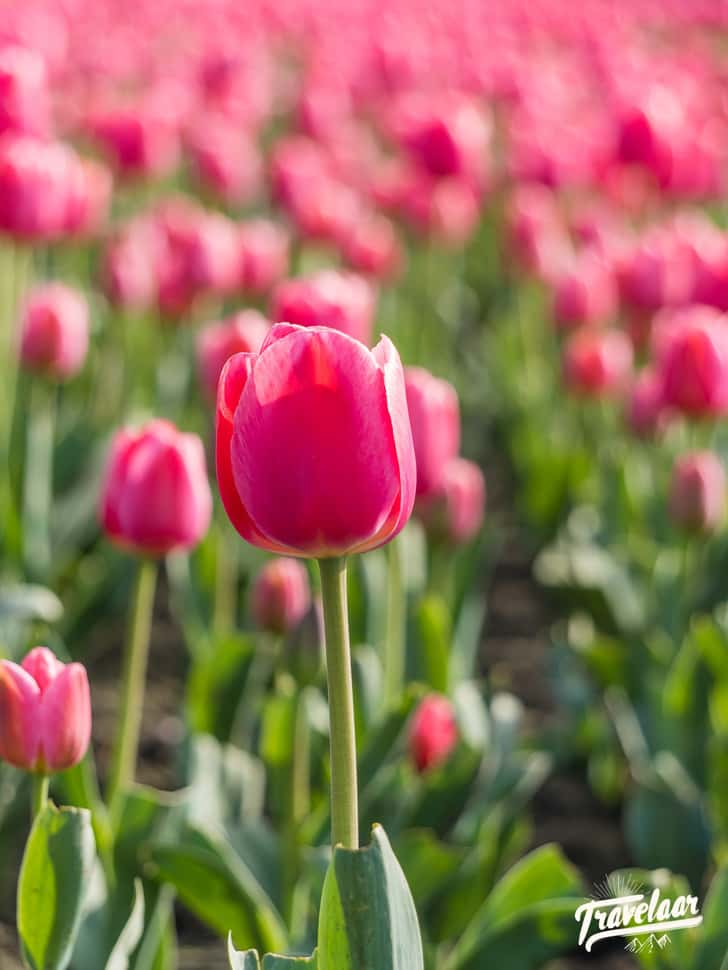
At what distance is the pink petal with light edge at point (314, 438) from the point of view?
2.74 ft

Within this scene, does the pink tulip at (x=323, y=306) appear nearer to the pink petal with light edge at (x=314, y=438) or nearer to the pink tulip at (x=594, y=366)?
the pink petal with light edge at (x=314, y=438)

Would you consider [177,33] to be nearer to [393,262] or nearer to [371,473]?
[393,262]

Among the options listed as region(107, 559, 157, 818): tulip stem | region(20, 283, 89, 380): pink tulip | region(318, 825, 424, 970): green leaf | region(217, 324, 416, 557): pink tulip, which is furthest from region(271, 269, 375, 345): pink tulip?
region(318, 825, 424, 970): green leaf

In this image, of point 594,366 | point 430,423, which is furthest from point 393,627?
point 594,366

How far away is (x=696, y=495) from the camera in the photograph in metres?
1.88

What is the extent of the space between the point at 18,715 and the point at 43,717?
2cm

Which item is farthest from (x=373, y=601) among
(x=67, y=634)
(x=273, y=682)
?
(x=67, y=634)

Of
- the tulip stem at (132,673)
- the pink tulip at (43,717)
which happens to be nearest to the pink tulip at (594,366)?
the tulip stem at (132,673)

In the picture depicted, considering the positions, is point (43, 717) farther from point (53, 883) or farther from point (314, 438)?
point (314, 438)

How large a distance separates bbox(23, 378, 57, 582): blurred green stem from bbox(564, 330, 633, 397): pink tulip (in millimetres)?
902

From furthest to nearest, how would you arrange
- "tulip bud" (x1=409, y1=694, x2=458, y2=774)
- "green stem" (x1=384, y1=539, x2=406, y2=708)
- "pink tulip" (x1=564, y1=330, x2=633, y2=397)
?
"pink tulip" (x1=564, y1=330, x2=633, y2=397) < "green stem" (x1=384, y1=539, x2=406, y2=708) < "tulip bud" (x1=409, y1=694, x2=458, y2=774)

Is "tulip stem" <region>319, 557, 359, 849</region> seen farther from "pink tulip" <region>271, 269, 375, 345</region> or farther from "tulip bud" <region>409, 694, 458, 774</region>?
"pink tulip" <region>271, 269, 375, 345</region>

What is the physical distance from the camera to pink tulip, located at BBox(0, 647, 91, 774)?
1.04 meters

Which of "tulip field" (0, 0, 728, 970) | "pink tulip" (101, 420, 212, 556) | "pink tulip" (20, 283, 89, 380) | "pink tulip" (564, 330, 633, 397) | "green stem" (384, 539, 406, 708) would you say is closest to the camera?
"tulip field" (0, 0, 728, 970)
